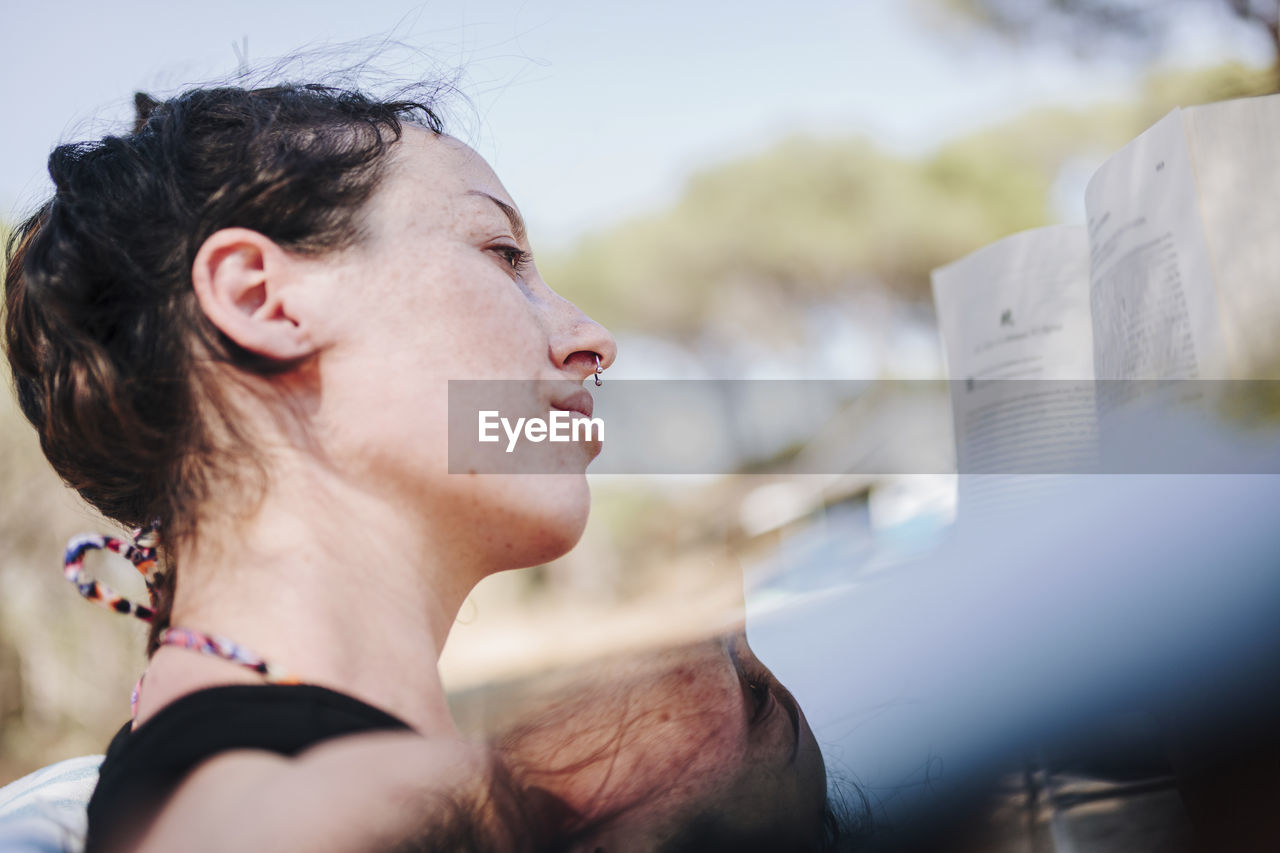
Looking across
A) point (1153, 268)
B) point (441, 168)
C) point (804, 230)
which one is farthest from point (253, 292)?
point (804, 230)

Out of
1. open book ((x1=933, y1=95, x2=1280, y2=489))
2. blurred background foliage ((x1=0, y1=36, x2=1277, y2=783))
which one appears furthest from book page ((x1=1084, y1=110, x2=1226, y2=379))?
blurred background foliage ((x1=0, y1=36, x2=1277, y2=783))

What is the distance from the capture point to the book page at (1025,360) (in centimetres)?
102

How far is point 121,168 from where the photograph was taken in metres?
0.80

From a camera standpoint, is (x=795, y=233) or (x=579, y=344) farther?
(x=795, y=233)

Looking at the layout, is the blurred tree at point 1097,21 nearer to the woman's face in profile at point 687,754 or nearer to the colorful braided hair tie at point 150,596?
the woman's face in profile at point 687,754

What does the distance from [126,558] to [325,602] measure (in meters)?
0.22

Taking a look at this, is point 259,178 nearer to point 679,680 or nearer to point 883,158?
point 679,680

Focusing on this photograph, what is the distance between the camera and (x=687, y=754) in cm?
64

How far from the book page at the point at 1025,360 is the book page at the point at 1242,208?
0.21m

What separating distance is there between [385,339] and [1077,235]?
78 centimetres

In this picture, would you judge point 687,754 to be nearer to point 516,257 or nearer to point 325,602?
point 325,602

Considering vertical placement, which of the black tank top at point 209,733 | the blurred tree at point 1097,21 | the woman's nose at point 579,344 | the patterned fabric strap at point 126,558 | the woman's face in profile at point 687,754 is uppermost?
the blurred tree at point 1097,21

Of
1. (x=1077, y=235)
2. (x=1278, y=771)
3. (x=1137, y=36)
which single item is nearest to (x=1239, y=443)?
(x=1278, y=771)

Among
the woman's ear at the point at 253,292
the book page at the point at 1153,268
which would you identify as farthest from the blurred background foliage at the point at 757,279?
the woman's ear at the point at 253,292
